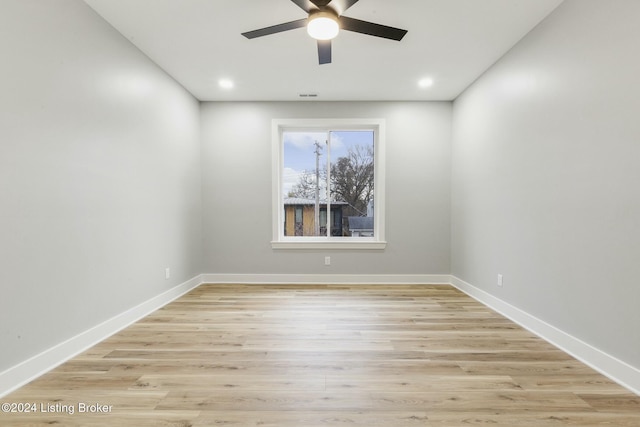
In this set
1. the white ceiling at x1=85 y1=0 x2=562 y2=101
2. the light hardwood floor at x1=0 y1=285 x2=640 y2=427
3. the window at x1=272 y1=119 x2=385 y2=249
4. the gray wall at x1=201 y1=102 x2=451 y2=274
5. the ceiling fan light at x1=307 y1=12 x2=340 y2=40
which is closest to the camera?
the light hardwood floor at x1=0 y1=285 x2=640 y2=427

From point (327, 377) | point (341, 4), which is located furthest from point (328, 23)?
point (327, 377)

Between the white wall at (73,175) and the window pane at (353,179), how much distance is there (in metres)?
2.29

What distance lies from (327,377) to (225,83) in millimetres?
3372

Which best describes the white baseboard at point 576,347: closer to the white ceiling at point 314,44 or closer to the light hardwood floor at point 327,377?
the light hardwood floor at point 327,377

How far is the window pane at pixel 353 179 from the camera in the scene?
172 inches

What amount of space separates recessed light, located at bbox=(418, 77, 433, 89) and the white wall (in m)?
3.00

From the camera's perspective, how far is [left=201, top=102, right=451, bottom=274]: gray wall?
4160 mm

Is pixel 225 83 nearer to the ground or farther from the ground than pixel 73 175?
farther from the ground

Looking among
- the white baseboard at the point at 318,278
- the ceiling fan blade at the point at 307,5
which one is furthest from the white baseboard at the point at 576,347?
the ceiling fan blade at the point at 307,5

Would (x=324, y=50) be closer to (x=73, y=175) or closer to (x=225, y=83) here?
(x=225, y=83)

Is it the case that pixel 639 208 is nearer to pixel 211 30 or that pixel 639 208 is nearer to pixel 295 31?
pixel 295 31

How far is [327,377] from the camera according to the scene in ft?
5.95

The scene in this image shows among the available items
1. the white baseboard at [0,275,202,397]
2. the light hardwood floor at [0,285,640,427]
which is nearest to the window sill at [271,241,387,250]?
the light hardwood floor at [0,285,640,427]

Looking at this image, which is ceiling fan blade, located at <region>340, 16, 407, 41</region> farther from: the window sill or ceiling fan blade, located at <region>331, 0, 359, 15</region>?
the window sill
